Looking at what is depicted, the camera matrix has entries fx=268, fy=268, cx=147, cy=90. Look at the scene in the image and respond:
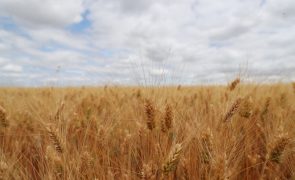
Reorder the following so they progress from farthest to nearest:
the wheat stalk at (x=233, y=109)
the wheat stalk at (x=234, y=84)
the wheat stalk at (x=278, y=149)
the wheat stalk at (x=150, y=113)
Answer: the wheat stalk at (x=234, y=84) < the wheat stalk at (x=233, y=109) < the wheat stalk at (x=150, y=113) < the wheat stalk at (x=278, y=149)

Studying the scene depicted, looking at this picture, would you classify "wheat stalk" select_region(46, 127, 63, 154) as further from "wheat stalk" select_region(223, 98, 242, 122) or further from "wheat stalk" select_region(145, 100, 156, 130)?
"wheat stalk" select_region(223, 98, 242, 122)

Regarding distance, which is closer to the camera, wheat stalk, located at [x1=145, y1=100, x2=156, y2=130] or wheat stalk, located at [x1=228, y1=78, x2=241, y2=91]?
wheat stalk, located at [x1=145, y1=100, x2=156, y2=130]

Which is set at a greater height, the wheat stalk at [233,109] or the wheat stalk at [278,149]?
the wheat stalk at [233,109]

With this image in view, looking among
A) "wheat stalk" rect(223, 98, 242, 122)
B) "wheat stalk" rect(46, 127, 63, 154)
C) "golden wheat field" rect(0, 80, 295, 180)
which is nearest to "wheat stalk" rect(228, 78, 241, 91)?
"golden wheat field" rect(0, 80, 295, 180)

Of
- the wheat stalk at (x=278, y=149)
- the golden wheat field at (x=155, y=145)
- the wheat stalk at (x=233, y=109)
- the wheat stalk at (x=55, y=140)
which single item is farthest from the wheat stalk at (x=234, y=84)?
the wheat stalk at (x=55, y=140)

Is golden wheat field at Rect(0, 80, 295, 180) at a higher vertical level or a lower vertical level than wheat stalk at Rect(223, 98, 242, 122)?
lower

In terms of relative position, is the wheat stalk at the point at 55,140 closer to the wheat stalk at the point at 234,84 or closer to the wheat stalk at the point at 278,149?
the wheat stalk at the point at 278,149

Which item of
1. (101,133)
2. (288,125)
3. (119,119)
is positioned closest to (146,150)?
(101,133)

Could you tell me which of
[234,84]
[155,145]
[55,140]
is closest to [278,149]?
[155,145]

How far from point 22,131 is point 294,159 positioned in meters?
2.31

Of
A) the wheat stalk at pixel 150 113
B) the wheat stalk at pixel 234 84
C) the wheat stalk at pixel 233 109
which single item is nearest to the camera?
the wheat stalk at pixel 150 113

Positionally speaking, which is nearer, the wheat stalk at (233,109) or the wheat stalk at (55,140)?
the wheat stalk at (55,140)

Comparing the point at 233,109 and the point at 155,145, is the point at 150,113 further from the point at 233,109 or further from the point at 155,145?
the point at 233,109

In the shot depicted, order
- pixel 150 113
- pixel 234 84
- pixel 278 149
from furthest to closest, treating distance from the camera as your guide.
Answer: pixel 234 84 < pixel 150 113 < pixel 278 149
